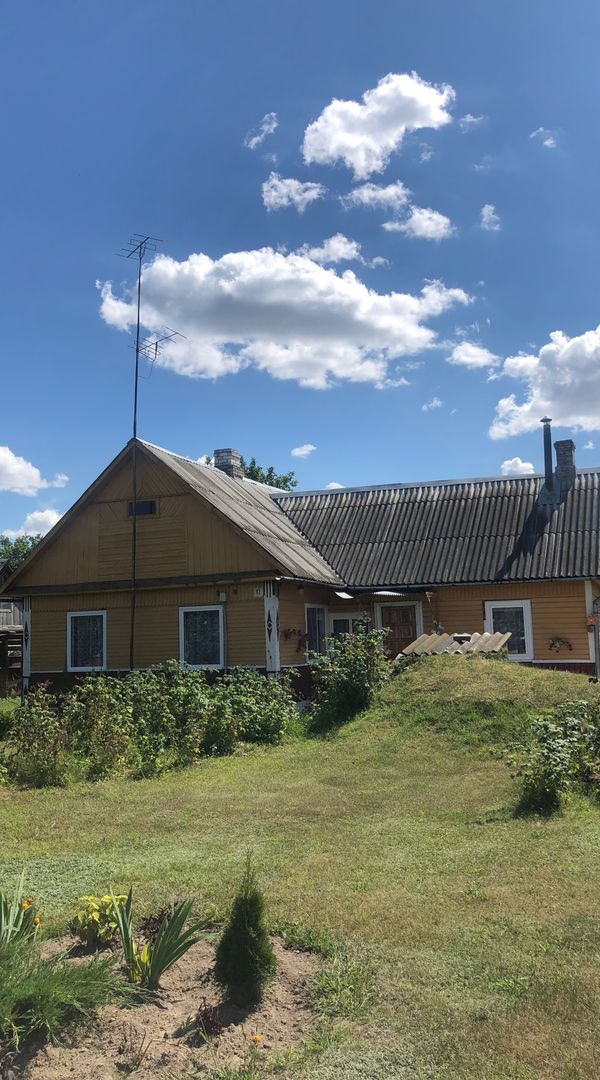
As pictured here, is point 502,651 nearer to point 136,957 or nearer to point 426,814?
point 426,814

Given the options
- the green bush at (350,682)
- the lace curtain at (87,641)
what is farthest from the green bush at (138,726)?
the lace curtain at (87,641)

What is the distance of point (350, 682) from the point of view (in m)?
13.3

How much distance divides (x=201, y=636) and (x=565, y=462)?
1076 centimetres

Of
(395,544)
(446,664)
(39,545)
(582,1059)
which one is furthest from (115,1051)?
(395,544)

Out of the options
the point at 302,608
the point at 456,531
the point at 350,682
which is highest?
the point at 456,531

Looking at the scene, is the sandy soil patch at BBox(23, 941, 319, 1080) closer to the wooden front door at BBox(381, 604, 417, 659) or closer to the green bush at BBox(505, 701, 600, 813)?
the green bush at BBox(505, 701, 600, 813)

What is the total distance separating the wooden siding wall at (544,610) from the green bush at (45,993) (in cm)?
1653

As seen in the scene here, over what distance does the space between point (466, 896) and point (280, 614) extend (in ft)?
41.1

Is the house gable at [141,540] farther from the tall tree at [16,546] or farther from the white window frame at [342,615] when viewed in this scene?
the tall tree at [16,546]

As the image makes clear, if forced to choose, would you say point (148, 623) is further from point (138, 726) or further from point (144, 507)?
point (138, 726)

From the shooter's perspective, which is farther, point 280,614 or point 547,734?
point 280,614

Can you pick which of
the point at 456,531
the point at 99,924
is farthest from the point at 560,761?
the point at 456,531

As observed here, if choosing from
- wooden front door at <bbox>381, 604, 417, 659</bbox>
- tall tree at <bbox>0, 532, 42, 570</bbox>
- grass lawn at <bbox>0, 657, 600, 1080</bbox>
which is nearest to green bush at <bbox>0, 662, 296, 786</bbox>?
grass lawn at <bbox>0, 657, 600, 1080</bbox>

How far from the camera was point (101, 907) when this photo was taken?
471 cm
